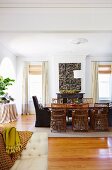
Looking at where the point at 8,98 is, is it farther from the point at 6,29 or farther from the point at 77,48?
the point at 6,29

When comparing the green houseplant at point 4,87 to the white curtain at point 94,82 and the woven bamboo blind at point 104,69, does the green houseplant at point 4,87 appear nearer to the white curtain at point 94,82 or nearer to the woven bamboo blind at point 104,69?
the white curtain at point 94,82

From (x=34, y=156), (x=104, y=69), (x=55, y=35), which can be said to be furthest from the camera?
(x=104, y=69)

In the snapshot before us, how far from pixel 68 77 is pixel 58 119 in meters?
3.86

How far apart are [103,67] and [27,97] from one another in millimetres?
3953

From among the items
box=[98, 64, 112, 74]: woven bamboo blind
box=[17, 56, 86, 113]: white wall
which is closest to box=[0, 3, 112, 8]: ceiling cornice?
box=[17, 56, 86, 113]: white wall

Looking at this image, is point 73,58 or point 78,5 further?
point 73,58

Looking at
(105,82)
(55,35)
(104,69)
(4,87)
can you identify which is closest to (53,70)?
(104,69)

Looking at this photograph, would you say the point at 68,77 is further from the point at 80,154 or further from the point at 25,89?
the point at 80,154

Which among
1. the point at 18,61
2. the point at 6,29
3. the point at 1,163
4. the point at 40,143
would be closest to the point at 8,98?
the point at 18,61

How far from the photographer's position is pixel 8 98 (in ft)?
26.4

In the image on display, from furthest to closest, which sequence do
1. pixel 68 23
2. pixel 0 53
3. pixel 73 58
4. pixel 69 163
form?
pixel 73 58 < pixel 0 53 < pixel 68 23 < pixel 69 163

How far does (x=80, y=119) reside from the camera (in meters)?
6.04

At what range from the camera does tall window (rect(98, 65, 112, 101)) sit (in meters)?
10.1

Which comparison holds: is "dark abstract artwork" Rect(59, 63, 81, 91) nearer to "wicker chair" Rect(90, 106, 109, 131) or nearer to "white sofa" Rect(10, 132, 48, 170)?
"wicker chair" Rect(90, 106, 109, 131)
